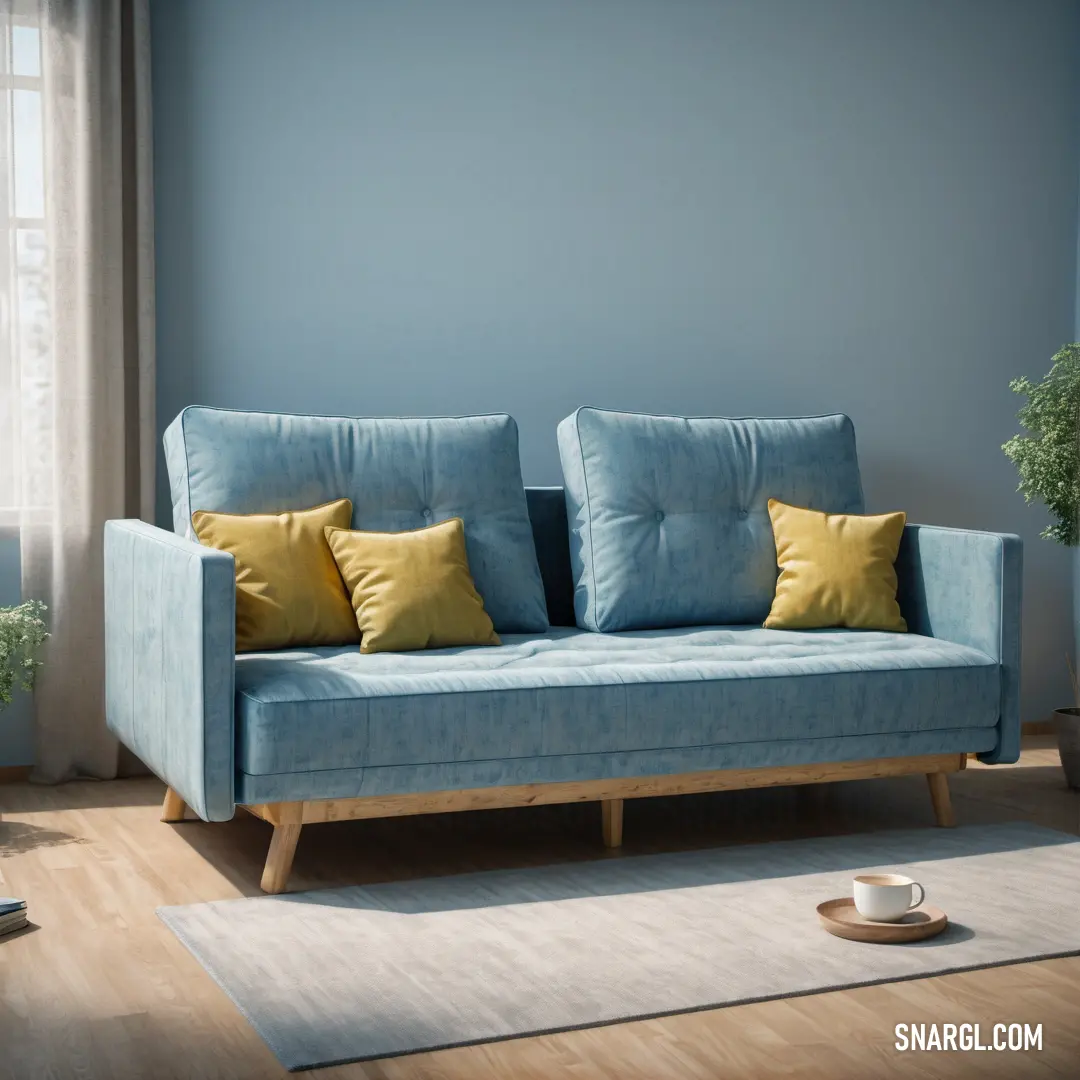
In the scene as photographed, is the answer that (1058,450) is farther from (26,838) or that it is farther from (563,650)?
(26,838)

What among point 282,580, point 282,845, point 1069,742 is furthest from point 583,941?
point 1069,742

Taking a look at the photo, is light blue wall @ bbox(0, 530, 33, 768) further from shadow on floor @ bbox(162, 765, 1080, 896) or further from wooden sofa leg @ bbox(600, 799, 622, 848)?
wooden sofa leg @ bbox(600, 799, 622, 848)

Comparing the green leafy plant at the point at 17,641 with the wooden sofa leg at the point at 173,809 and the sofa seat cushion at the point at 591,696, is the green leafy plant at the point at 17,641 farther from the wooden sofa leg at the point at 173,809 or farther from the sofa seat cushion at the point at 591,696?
the sofa seat cushion at the point at 591,696

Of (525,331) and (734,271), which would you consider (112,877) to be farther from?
(734,271)

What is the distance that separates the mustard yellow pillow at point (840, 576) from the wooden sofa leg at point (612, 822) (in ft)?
2.50

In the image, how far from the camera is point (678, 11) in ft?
14.7

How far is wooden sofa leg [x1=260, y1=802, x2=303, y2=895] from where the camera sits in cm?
284

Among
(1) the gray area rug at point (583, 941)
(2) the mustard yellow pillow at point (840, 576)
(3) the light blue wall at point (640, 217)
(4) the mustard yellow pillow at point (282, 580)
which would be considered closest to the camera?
(1) the gray area rug at point (583, 941)

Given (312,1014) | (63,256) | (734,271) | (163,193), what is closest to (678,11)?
(734,271)

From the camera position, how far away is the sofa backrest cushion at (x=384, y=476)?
3.51m

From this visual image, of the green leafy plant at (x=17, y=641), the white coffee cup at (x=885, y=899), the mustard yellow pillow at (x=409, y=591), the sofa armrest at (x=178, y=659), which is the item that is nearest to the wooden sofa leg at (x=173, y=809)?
the sofa armrest at (x=178, y=659)

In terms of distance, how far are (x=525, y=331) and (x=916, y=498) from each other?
1498 mm

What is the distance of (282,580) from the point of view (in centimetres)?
329

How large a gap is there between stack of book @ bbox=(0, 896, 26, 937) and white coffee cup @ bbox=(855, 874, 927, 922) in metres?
1.56
